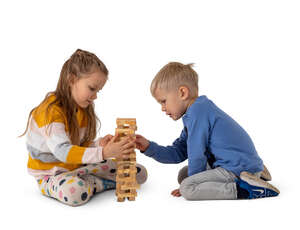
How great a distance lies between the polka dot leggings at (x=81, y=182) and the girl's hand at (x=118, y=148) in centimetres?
31

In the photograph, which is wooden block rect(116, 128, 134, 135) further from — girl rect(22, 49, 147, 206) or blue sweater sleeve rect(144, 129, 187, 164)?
blue sweater sleeve rect(144, 129, 187, 164)

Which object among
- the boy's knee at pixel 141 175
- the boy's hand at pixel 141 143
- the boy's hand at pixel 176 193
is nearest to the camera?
the boy's hand at pixel 176 193

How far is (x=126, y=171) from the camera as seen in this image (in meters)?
3.20

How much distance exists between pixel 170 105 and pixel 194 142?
347mm

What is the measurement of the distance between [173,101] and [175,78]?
18 cm

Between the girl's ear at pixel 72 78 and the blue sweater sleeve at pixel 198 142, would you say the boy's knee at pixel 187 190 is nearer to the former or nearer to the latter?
the blue sweater sleeve at pixel 198 142

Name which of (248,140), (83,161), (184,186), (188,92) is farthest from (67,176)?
(248,140)

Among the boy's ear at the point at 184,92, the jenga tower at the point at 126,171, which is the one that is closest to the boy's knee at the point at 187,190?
the jenga tower at the point at 126,171

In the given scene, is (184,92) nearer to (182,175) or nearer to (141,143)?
(141,143)

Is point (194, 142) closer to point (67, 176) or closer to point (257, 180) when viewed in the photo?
point (257, 180)

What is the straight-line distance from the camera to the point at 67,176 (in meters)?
3.33

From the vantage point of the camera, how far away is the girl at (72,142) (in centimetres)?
318

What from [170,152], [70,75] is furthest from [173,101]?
[70,75]

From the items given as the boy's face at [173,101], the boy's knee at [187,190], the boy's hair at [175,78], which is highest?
the boy's hair at [175,78]
